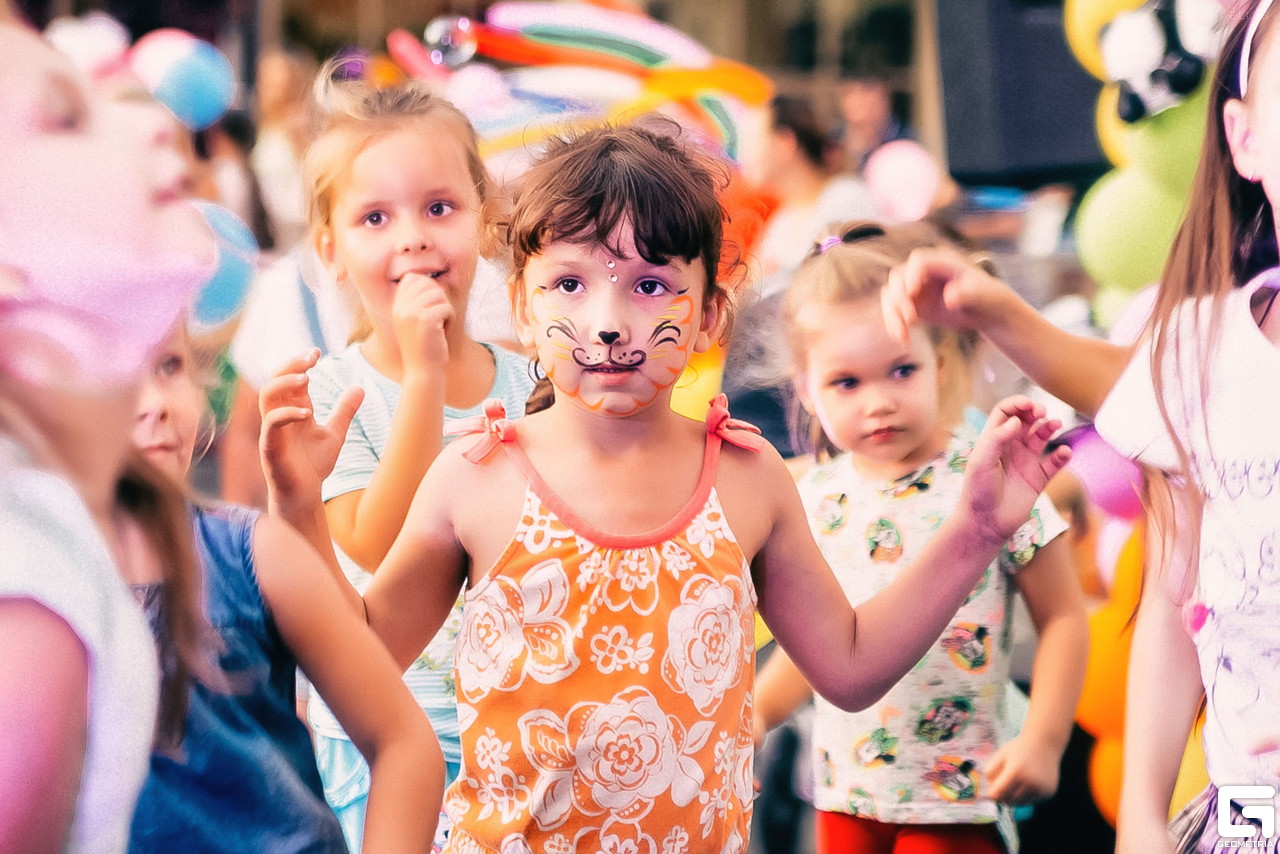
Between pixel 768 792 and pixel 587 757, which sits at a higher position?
pixel 587 757

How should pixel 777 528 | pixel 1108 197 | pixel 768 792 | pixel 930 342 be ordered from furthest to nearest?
pixel 768 792 < pixel 1108 197 < pixel 930 342 < pixel 777 528

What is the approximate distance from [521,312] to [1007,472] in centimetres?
50

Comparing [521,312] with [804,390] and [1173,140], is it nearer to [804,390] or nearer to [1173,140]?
[804,390]

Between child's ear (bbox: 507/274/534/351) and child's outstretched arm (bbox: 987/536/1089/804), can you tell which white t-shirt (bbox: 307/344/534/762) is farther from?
child's outstretched arm (bbox: 987/536/1089/804)

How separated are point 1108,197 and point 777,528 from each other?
1313mm

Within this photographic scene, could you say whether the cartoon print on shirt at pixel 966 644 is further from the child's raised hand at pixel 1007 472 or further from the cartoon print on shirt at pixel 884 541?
the child's raised hand at pixel 1007 472

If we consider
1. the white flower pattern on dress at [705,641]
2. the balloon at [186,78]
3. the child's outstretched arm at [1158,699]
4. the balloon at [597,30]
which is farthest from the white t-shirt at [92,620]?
the balloon at [597,30]

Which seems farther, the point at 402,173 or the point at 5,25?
the point at 402,173

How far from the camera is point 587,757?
1314 millimetres

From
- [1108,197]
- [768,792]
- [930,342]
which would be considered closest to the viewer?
[930,342]

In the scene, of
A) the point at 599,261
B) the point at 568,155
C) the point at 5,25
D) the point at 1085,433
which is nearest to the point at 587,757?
the point at 599,261

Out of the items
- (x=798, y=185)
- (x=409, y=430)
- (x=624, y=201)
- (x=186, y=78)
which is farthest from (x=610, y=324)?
(x=798, y=185)

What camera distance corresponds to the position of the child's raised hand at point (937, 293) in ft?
4.80

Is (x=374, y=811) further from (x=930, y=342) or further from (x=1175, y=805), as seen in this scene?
(x=930, y=342)
